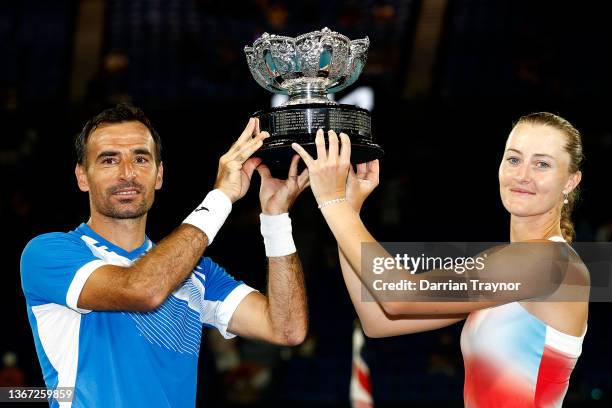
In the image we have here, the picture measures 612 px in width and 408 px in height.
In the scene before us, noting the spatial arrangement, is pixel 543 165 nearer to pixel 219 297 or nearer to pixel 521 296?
pixel 521 296

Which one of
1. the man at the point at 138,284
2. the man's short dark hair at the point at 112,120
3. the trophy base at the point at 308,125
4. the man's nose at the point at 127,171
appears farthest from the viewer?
the man's short dark hair at the point at 112,120

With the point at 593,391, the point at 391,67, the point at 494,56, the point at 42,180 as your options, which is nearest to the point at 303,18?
the point at 391,67

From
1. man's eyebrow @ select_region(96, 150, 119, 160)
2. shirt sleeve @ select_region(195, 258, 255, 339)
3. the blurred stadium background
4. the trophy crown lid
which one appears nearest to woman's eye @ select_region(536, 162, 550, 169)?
the trophy crown lid

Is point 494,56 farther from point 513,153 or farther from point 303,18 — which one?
point 513,153

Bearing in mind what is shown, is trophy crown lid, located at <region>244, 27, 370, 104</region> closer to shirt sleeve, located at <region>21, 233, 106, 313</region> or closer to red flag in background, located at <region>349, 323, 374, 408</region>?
shirt sleeve, located at <region>21, 233, 106, 313</region>

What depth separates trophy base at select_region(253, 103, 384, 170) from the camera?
3.12 meters

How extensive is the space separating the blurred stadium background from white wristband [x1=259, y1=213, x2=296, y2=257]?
13.9 ft

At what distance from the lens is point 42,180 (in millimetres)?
10070

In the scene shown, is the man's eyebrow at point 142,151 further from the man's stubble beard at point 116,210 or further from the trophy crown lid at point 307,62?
the trophy crown lid at point 307,62

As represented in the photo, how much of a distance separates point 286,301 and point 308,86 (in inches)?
32.2

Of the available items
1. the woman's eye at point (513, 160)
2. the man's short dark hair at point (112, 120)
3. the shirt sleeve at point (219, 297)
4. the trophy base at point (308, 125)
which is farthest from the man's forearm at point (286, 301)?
the woman's eye at point (513, 160)

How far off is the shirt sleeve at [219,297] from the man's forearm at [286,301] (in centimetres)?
14

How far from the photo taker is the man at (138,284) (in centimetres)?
296

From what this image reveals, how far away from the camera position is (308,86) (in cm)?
336
